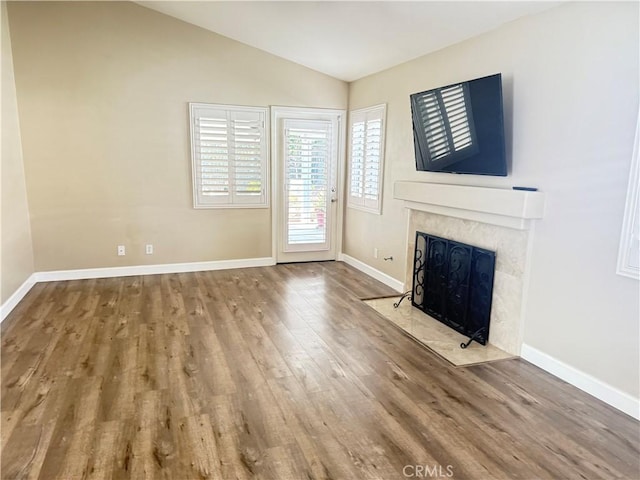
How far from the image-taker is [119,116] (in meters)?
4.85

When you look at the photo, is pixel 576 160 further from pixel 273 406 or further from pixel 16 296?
pixel 16 296

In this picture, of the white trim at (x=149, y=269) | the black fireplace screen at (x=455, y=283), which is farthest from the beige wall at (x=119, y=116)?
the black fireplace screen at (x=455, y=283)

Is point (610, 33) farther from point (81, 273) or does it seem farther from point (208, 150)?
point (81, 273)

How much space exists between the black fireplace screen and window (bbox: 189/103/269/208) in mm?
2378

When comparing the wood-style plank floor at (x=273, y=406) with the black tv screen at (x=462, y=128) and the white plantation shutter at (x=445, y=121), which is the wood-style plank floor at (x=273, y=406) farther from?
the white plantation shutter at (x=445, y=121)

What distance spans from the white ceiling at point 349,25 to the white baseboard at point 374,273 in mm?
2387

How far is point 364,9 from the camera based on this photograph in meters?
3.53

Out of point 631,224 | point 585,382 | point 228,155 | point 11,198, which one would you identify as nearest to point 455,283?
point 585,382

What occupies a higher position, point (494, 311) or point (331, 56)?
point (331, 56)

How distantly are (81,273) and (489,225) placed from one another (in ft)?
14.7

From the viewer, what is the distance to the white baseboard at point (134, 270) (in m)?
4.78

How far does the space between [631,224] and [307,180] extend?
3.94 m

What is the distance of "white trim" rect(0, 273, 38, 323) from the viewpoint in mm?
3777

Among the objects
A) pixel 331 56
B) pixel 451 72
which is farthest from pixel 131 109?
pixel 451 72
